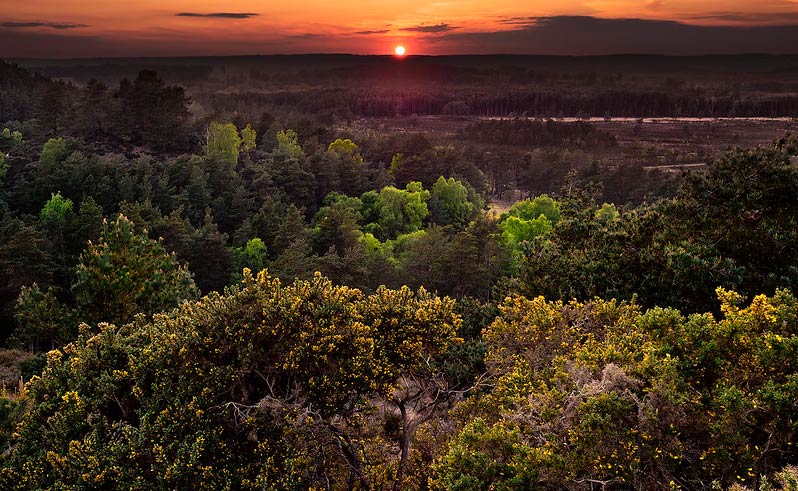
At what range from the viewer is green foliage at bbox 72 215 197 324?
32.7m

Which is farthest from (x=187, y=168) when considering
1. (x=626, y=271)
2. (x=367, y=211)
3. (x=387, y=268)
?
(x=626, y=271)

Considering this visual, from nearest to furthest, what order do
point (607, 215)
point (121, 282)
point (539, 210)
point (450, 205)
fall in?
point (121, 282) < point (607, 215) < point (539, 210) < point (450, 205)

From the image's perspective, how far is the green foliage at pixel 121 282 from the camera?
32688mm

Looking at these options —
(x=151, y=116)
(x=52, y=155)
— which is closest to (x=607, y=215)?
(x=52, y=155)

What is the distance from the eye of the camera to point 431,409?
18125 mm

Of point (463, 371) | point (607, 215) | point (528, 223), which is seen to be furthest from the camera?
point (528, 223)

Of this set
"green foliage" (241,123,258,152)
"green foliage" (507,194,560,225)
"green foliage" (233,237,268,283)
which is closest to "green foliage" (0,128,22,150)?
"green foliage" (241,123,258,152)

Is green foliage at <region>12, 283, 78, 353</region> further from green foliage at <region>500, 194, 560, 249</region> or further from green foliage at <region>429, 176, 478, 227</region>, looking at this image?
green foliage at <region>429, 176, 478, 227</region>

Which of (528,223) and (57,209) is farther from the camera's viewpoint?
(528,223)

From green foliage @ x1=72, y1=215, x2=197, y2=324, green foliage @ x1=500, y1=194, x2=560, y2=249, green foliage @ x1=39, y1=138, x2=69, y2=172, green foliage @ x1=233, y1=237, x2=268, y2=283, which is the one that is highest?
green foliage @ x1=39, y1=138, x2=69, y2=172

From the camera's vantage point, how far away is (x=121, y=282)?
33.1 meters

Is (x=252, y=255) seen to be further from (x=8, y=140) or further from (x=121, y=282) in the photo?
(x=8, y=140)

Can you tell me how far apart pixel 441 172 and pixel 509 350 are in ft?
300

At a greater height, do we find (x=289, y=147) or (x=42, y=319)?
Result: (x=289, y=147)
